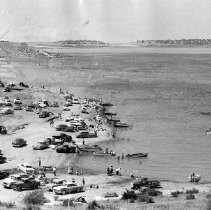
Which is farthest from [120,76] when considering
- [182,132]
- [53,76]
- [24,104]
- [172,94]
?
[182,132]

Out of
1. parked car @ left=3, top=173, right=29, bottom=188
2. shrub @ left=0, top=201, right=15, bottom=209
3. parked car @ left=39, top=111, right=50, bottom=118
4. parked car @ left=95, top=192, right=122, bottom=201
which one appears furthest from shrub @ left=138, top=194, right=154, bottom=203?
parked car @ left=39, top=111, right=50, bottom=118

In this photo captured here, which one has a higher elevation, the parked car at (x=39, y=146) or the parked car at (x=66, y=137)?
the parked car at (x=66, y=137)

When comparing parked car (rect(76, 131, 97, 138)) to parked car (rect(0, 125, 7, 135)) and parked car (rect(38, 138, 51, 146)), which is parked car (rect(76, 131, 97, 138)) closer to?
parked car (rect(38, 138, 51, 146))

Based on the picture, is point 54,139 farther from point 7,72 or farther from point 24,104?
point 7,72

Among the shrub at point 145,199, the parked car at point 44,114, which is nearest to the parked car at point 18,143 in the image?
the parked car at point 44,114

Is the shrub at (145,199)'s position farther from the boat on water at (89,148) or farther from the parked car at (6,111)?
the parked car at (6,111)

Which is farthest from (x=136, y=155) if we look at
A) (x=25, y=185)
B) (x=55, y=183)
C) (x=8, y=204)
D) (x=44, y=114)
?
(x=8, y=204)

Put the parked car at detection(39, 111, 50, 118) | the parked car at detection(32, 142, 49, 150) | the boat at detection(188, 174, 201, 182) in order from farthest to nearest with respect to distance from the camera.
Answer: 1. the parked car at detection(39, 111, 50, 118)
2. the parked car at detection(32, 142, 49, 150)
3. the boat at detection(188, 174, 201, 182)
